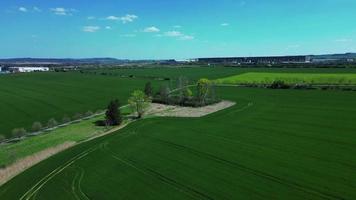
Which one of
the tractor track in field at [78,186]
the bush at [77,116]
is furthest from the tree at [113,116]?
the tractor track in field at [78,186]

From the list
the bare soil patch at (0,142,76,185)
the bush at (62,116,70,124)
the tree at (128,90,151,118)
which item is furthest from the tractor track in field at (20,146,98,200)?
the tree at (128,90,151,118)

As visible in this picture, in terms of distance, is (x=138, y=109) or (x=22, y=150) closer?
(x=22, y=150)

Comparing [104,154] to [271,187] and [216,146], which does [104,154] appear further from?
[271,187]

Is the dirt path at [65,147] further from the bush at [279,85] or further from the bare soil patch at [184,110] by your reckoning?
the bush at [279,85]

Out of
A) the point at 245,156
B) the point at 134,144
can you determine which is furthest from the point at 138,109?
the point at 245,156

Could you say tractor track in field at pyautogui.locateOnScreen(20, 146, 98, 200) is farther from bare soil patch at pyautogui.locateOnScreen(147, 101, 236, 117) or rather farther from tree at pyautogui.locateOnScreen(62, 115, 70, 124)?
bare soil patch at pyautogui.locateOnScreen(147, 101, 236, 117)

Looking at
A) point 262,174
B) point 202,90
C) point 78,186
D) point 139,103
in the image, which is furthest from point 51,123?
point 262,174

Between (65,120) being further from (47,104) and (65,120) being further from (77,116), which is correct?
(47,104)

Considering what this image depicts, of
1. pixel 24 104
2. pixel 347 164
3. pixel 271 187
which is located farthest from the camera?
pixel 24 104
